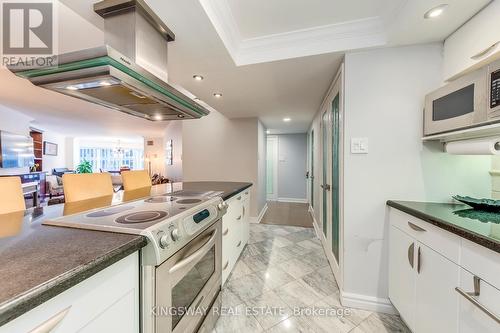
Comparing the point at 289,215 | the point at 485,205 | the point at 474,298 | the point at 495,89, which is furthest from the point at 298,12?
the point at 289,215

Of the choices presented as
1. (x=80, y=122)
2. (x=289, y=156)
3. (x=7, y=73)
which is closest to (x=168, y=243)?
(x=7, y=73)

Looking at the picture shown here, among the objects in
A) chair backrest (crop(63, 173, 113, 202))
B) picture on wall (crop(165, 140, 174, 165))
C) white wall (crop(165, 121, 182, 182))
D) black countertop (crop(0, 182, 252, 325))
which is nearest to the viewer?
black countertop (crop(0, 182, 252, 325))

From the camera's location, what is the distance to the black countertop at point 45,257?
1.46 feet

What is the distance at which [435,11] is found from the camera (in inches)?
48.7

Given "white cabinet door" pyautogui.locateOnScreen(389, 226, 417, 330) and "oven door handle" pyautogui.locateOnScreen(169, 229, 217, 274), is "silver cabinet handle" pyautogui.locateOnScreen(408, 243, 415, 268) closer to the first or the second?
"white cabinet door" pyautogui.locateOnScreen(389, 226, 417, 330)

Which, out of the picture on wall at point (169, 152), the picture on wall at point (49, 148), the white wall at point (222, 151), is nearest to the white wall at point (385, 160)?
the white wall at point (222, 151)

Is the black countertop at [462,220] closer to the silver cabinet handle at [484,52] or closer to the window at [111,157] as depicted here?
the silver cabinet handle at [484,52]

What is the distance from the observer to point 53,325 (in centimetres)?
52

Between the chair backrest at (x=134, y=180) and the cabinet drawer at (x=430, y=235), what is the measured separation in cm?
243

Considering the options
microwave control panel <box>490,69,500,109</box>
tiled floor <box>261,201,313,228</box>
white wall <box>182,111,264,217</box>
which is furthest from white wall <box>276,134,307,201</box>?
microwave control panel <box>490,69,500,109</box>

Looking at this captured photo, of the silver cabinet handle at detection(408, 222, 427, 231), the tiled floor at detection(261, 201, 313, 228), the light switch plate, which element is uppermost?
the light switch plate

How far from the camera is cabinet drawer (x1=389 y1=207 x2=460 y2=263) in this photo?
3.20ft

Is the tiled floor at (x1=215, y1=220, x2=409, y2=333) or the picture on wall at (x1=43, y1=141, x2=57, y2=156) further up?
the picture on wall at (x1=43, y1=141, x2=57, y2=156)
